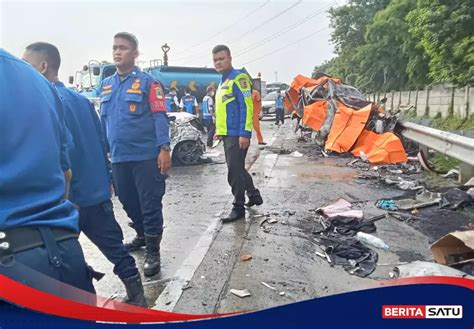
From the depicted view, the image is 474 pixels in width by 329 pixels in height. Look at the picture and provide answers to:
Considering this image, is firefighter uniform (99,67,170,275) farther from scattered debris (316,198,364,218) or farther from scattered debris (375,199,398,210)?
scattered debris (375,199,398,210)

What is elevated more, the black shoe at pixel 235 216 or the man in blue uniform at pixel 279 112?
the man in blue uniform at pixel 279 112

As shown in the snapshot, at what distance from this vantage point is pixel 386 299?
112cm

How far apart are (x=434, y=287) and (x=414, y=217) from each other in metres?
3.40

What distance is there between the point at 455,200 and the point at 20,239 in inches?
173

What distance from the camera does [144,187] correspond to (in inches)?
115

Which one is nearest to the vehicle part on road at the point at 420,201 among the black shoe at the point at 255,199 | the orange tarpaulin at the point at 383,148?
the black shoe at the point at 255,199

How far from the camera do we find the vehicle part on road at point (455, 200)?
14.5 ft

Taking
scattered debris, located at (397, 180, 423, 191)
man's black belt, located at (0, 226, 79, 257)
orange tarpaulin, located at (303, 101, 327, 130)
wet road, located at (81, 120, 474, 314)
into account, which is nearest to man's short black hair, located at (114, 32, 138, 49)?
man's black belt, located at (0, 226, 79, 257)

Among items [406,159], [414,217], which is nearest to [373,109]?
[406,159]

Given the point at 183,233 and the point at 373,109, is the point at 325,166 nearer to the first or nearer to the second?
the point at 373,109

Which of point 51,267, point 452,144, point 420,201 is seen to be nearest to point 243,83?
point 420,201

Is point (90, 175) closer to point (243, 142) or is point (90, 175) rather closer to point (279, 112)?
point (243, 142)

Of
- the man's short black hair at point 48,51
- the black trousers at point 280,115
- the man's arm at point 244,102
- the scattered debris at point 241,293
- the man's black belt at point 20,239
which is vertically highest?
the man's short black hair at point 48,51

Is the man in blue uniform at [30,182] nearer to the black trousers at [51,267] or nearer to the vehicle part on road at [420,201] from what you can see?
the black trousers at [51,267]
